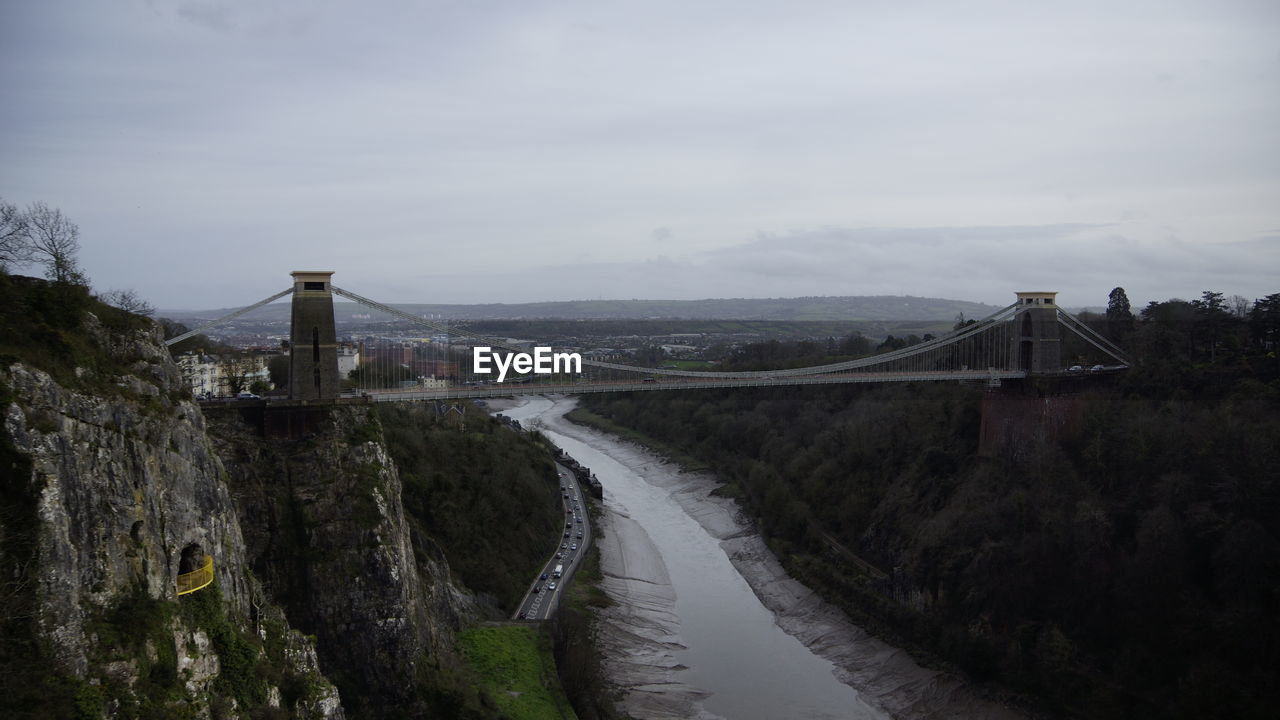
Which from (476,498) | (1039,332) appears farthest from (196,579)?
(1039,332)

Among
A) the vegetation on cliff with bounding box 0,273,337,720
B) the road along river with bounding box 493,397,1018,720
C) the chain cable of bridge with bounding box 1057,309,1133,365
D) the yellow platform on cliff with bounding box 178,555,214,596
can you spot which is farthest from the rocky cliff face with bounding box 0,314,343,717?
the chain cable of bridge with bounding box 1057,309,1133,365

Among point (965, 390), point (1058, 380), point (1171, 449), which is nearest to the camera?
point (1171, 449)

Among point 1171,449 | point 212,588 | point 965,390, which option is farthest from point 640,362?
point 212,588

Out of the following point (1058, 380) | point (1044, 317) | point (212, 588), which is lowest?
point (212, 588)

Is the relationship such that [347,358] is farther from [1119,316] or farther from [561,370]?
[1119,316]

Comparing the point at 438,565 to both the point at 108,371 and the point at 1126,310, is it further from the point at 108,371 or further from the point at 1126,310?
the point at 1126,310

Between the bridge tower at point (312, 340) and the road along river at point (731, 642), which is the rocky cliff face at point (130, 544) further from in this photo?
the road along river at point (731, 642)

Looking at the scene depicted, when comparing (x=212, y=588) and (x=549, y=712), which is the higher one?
(x=212, y=588)
